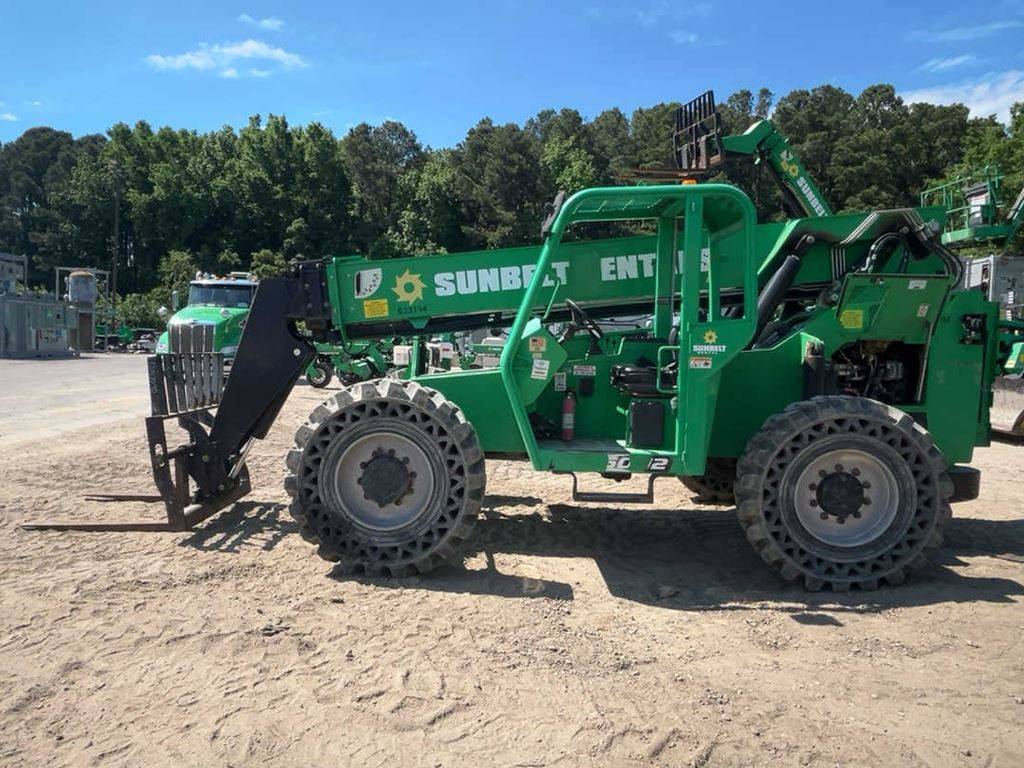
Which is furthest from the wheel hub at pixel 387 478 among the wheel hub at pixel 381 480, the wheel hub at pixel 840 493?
the wheel hub at pixel 840 493

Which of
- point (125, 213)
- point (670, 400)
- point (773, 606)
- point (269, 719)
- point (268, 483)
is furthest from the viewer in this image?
point (125, 213)

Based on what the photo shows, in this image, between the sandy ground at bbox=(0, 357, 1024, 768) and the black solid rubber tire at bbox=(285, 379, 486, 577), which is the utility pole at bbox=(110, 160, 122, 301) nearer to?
the sandy ground at bbox=(0, 357, 1024, 768)

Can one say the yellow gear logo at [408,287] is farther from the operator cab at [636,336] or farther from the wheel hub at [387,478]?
the wheel hub at [387,478]

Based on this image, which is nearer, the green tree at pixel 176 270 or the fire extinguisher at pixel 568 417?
the fire extinguisher at pixel 568 417

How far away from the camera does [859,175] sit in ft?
148

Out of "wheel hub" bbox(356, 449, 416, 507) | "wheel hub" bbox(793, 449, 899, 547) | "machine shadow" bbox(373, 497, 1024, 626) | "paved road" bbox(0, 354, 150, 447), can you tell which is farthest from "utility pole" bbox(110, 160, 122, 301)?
"wheel hub" bbox(793, 449, 899, 547)

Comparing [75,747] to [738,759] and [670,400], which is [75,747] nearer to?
[738,759]

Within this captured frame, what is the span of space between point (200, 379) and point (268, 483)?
1773 millimetres

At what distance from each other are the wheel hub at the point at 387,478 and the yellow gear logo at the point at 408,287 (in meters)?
1.33

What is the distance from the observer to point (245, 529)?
5.96 meters

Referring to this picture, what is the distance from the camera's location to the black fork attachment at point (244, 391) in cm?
568

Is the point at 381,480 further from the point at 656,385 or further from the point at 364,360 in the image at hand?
the point at 364,360

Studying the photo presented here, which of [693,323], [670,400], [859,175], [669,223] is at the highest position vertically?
[859,175]

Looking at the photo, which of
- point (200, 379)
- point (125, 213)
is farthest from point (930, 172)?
point (125, 213)
